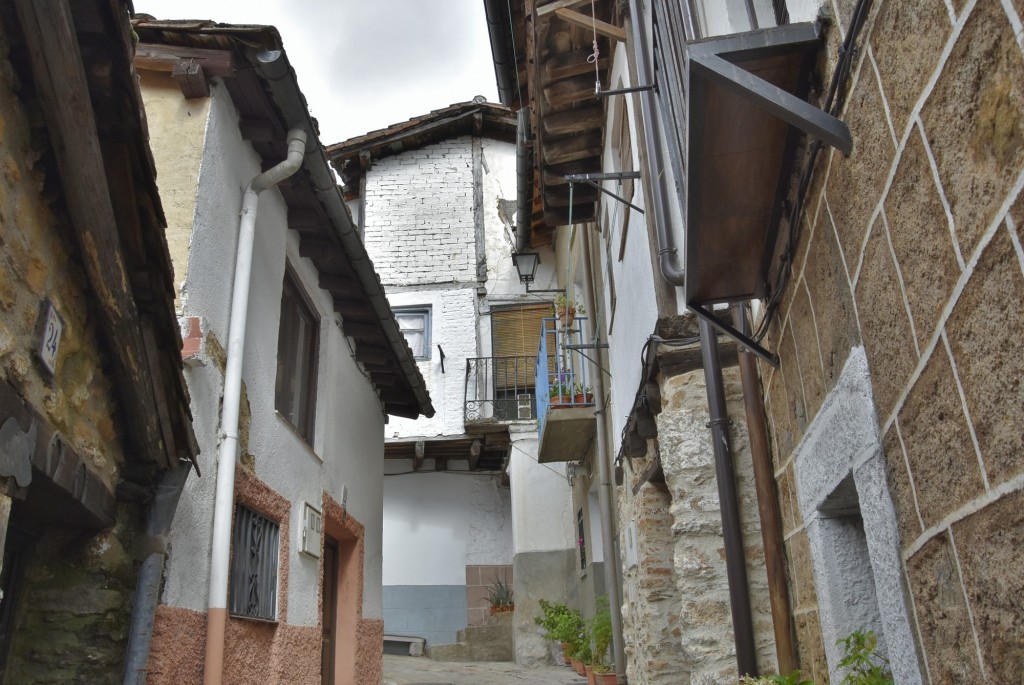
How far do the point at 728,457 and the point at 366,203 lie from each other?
12.6 meters

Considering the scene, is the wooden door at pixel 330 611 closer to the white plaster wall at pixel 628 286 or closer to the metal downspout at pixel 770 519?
the white plaster wall at pixel 628 286

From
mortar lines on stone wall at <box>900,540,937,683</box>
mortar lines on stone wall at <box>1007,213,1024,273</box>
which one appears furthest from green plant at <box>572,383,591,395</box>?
mortar lines on stone wall at <box>1007,213,1024,273</box>

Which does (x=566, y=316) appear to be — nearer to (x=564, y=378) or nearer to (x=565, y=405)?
(x=564, y=378)

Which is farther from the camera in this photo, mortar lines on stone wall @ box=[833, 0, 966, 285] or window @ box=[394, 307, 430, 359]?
window @ box=[394, 307, 430, 359]

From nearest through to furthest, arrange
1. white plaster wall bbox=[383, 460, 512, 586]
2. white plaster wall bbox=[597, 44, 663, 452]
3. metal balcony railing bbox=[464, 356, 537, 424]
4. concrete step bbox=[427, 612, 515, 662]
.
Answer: white plaster wall bbox=[597, 44, 663, 452]
concrete step bbox=[427, 612, 515, 662]
metal balcony railing bbox=[464, 356, 537, 424]
white plaster wall bbox=[383, 460, 512, 586]

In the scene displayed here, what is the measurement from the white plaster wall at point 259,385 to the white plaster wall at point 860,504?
269 centimetres

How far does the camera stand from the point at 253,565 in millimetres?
4789

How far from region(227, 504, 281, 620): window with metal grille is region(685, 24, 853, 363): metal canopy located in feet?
9.78

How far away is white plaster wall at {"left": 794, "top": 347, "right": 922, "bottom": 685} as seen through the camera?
190 centimetres

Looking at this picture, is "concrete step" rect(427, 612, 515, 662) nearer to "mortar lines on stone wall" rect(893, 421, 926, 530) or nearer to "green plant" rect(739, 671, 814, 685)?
"green plant" rect(739, 671, 814, 685)

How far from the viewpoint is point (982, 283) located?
1.31 metres

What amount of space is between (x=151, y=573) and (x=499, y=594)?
1117 centimetres

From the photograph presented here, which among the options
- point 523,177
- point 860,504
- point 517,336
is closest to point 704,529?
point 860,504

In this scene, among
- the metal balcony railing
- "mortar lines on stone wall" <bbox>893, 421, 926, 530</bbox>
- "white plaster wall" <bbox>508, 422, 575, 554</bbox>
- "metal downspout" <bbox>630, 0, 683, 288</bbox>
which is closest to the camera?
"mortar lines on stone wall" <bbox>893, 421, 926, 530</bbox>
